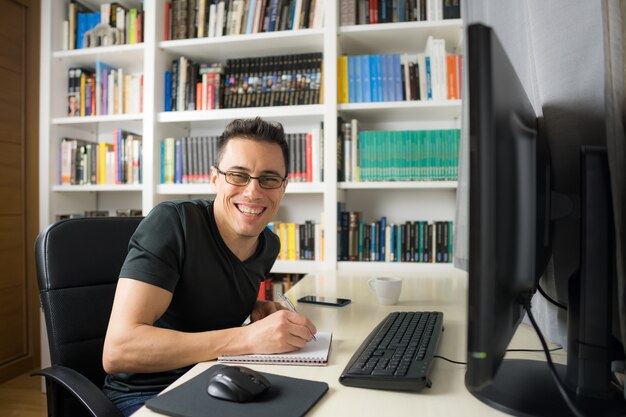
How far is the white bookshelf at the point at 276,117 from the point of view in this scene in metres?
2.29

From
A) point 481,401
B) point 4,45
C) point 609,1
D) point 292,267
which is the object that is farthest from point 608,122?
point 4,45

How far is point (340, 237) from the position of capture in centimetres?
234

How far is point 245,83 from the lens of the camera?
8.16ft

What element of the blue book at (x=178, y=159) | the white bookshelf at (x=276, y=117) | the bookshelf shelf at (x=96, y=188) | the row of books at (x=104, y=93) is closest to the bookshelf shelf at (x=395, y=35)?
the white bookshelf at (x=276, y=117)

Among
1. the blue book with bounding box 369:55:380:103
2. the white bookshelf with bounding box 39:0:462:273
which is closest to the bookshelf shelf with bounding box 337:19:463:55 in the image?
the white bookshelf with bounding box 39:0:462:273

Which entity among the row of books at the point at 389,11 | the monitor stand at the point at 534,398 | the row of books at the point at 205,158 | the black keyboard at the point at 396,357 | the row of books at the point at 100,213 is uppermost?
the row of books at the point at 389,11

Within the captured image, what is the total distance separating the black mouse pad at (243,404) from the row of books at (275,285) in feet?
5.61

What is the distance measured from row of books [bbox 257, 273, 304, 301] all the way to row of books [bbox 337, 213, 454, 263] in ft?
1.09

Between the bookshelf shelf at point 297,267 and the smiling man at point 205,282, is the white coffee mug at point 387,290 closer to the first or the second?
the smiling man at point 205,282

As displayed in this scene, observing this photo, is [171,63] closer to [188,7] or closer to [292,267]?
[188,7]

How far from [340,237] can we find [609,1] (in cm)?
180

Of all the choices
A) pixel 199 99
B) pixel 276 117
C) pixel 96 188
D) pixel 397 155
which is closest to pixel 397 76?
pixel 397 155

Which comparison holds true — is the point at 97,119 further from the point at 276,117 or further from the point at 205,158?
the point at 276,117

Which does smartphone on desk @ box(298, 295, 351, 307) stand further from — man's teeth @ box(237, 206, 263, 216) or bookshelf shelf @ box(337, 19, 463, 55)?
bookshelf shelf @ box(337, 19, 463, 55)
